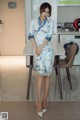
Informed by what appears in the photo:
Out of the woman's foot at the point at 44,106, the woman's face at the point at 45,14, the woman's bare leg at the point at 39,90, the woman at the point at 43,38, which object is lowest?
the woman's foot at the point at 44,106

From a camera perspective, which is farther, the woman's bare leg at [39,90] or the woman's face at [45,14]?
the woman's bare leg at [39,90]

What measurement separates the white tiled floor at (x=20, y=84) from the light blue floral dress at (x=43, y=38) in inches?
36.4

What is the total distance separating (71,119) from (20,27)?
4390 mm

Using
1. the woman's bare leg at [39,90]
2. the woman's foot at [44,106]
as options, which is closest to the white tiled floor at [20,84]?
the woman's foot at [44,106]

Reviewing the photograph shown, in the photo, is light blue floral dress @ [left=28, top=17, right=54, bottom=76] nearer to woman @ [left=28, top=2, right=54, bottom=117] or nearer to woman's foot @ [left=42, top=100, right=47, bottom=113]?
woman @ [left=28, top=2, right=54, bottom=117]

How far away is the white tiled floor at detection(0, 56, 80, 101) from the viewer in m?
3.97

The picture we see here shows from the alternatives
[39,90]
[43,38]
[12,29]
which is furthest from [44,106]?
[12,29]

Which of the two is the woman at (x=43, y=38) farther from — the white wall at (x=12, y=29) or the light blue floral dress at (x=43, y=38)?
the white wall at (x=12, y=29)

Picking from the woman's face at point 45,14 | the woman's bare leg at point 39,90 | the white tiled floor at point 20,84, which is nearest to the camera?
the woman's face at point 45,14

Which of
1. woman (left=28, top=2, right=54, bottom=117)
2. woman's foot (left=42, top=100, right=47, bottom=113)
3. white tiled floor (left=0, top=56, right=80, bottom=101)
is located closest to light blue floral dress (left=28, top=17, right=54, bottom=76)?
woman (left=28, top=2, right=54, bottom=117)

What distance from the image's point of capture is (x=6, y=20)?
6973 millimetres

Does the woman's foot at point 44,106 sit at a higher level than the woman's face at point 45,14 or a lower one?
lower

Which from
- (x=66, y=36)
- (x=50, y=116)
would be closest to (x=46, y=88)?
(x=50, y=116)

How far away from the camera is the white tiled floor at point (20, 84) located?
397 centimetres
